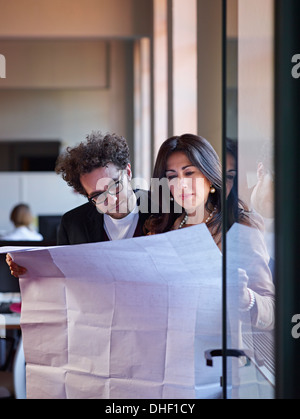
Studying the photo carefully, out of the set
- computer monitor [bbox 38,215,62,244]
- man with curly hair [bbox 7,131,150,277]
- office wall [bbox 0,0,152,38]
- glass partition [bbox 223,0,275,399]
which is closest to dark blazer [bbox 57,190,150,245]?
man with curly hair [bbox 7,131,150,277]

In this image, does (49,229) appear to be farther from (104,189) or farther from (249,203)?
(249,203)

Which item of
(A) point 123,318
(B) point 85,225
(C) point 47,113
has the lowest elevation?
(A) point 123,318

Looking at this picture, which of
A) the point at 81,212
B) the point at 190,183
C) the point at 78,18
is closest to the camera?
the point at 190,183

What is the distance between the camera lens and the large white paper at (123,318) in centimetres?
85

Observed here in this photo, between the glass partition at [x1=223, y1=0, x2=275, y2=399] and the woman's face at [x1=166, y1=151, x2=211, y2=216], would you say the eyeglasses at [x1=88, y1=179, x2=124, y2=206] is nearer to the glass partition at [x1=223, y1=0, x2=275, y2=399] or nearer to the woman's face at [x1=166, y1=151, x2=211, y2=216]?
A: the woman's face at [x1=166, y1=151, x2=211, y2=216]

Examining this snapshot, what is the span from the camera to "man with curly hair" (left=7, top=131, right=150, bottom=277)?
110 cm

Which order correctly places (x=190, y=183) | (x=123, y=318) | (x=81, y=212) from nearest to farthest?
(x=123, y=318) → (x=190, y=183) → (x=81, y=212)

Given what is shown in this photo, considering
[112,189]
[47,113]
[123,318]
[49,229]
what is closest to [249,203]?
[123,318]

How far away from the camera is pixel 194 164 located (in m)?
1.07

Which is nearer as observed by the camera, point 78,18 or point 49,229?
point 49,229

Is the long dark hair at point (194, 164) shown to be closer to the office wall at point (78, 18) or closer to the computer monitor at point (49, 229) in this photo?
the computer monitor at point (49, 229)

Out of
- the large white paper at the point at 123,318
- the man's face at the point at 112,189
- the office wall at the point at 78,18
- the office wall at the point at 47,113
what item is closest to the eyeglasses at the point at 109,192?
the man's face at the point at 112,189

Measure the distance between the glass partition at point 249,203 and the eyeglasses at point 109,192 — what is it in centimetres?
42

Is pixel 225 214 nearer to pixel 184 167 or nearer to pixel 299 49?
pixel 299 49
